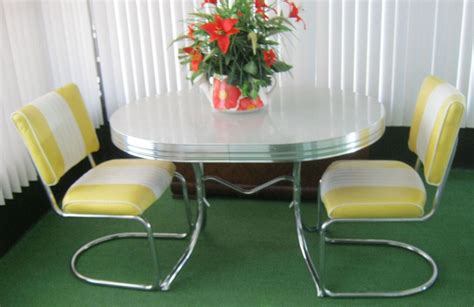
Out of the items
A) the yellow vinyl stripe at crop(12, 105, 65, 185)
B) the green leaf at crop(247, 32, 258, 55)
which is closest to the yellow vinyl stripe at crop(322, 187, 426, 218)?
the green leaf at crop(247, 32, 258, 55)

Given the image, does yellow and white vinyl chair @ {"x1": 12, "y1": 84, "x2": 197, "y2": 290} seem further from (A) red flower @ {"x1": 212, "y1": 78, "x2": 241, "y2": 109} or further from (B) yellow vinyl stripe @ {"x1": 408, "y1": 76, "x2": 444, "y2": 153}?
(B) yellow vinyl stripe @ {"x1": 408, "y1": 76, "x2": 444, "y2": 153}

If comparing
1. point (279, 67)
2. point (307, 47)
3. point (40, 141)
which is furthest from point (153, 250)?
point (307, 47)

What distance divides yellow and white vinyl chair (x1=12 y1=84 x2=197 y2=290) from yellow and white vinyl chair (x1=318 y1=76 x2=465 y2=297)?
2.39ft

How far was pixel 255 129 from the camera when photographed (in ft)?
6.64

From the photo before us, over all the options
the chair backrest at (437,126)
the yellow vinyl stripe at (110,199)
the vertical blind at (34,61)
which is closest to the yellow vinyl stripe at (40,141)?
the yellow vinyl stripe at (110,199)

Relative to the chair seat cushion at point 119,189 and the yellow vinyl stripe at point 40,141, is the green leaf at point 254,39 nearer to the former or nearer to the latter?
the chair seat cushion at point 119,189

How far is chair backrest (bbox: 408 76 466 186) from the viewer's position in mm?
1912

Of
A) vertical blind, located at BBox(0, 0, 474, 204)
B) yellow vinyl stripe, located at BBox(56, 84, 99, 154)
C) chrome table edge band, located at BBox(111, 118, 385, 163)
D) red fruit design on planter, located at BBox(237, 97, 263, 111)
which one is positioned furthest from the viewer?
vertical blind, located at BBox(0, 0, 474, 204)

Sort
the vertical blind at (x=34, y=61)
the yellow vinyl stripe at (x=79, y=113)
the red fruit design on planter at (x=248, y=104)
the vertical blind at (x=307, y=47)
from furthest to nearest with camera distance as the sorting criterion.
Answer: the vertical blind at (x=307, y=47) → the vertical blind at (x=34, y=61) → the yellow vinyl stripe at (x=79, y=113) → the red fruit design on planter at (x=248, y=104)

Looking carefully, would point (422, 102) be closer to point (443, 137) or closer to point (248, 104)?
point (443, 137)

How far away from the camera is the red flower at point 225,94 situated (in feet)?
6.99

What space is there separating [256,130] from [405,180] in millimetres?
687

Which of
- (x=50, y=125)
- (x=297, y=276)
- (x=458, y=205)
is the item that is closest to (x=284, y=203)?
(x=297, y=276)

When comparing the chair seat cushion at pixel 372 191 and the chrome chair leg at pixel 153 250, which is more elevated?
the chair seat cushion at pixel 372 191
